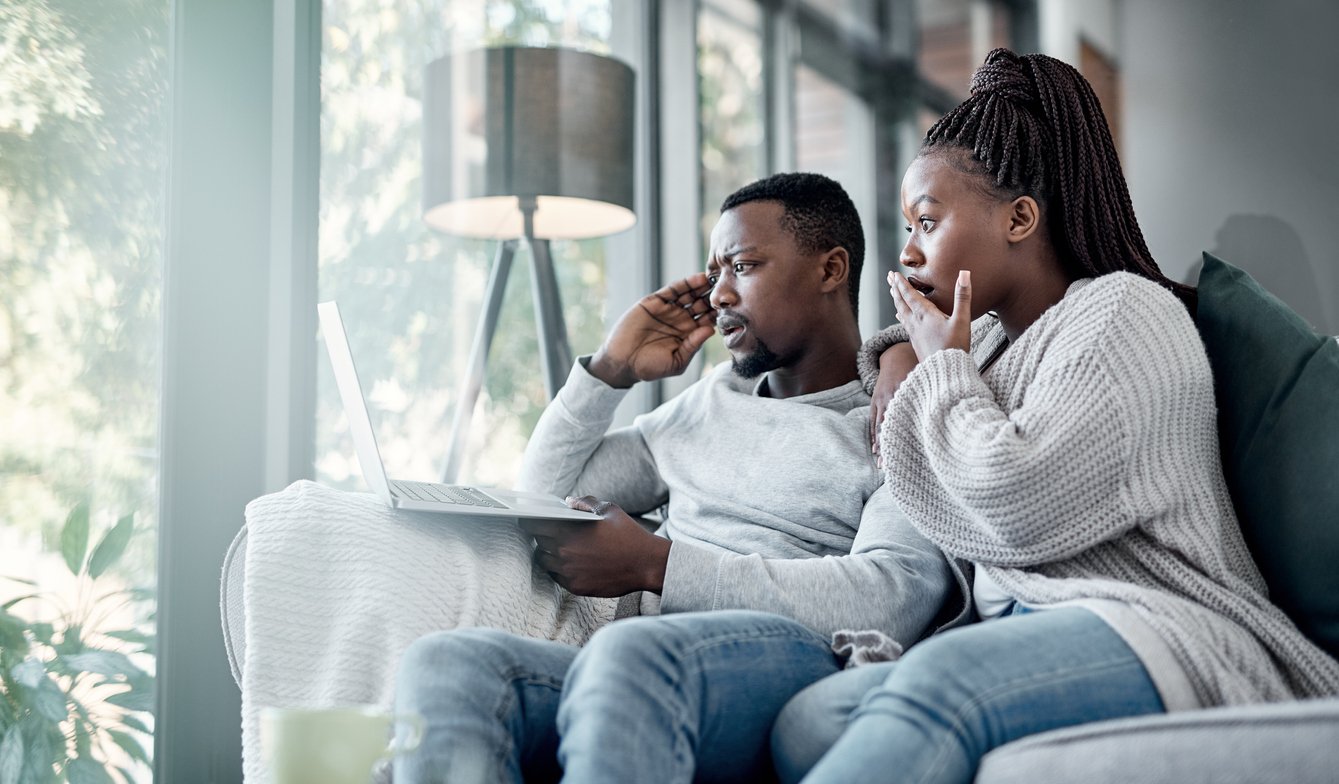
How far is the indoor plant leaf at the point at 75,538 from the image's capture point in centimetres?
167

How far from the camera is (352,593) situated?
1304mm

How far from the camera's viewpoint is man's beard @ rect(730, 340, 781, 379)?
1764mm

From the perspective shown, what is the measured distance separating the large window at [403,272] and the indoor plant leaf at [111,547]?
0.37 m

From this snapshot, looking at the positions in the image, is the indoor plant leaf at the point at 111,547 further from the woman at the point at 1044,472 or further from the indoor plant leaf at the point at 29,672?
the woman at the point at 1044,472

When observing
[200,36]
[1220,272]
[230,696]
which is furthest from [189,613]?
[1220,272]

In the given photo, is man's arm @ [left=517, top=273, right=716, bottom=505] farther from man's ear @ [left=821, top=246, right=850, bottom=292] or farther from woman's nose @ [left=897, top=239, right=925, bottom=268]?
woman's nose @ [left=897, top=239, right=925, bottom=268]

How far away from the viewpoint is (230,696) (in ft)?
6.05

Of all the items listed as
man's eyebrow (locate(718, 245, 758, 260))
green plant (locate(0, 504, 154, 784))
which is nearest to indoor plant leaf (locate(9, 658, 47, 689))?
green plant (locate(0, 504, 154, 784))

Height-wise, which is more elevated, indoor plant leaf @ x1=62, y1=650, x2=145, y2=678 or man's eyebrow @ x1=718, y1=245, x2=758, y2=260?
man's eyebrow @ x1=718, y1=245, x2=758, y2=260

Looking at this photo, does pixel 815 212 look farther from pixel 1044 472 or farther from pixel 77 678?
pixel 77 678

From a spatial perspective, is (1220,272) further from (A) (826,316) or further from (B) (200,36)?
(B) (200,36)

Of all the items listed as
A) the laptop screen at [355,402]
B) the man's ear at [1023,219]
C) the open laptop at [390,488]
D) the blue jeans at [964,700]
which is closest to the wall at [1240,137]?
the man's ear at [1023,219]

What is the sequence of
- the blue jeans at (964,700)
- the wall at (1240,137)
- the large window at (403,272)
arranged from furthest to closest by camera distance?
the large window at (403,272) < the wall at (1240,137) < the blue jeans at (964,700)

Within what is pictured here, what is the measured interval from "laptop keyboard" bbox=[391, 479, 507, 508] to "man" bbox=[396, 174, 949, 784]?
0.08 meters
